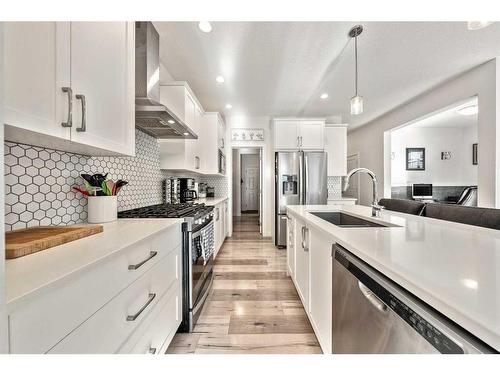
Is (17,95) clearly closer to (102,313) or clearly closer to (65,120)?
(65,120)

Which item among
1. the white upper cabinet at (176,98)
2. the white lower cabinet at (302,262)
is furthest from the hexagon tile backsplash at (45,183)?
the white lower cabinet at (302,262)

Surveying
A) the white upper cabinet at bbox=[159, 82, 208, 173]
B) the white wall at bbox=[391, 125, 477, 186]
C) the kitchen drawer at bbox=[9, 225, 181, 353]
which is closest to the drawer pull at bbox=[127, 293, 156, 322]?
the kitchen drawer at bbox=[9, 225, 181, 353]

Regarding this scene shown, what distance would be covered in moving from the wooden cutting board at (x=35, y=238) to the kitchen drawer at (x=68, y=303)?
0.79ft

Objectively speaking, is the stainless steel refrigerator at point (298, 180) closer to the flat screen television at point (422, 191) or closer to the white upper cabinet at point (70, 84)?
the flat screen television at point (422, 191)

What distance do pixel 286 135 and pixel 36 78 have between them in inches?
153

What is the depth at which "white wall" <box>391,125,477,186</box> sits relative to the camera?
18.6 ft

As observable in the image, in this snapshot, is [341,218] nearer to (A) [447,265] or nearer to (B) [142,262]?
(A) [447,265]

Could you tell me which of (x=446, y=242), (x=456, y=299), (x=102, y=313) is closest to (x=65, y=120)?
(x=102, y=313)

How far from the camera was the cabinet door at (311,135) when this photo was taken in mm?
4324

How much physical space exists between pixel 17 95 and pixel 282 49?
239 cm

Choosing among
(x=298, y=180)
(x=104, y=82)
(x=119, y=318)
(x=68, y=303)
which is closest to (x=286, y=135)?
(x=298, y=180)

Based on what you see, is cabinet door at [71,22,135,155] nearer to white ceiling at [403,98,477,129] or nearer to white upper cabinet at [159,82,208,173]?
white upper cabinet at [159,82,208,173]

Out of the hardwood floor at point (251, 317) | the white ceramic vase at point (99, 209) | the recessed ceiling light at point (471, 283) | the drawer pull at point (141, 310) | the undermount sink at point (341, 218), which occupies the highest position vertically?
the white ceramic vase at point (99, 209)

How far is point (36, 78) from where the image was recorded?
2.56 feet
